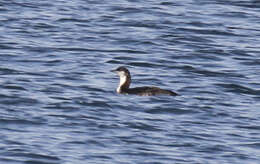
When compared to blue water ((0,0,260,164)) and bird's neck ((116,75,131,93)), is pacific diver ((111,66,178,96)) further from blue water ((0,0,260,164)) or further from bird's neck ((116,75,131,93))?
blue water ((0,0,260,164))

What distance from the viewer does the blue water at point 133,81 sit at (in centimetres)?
1831

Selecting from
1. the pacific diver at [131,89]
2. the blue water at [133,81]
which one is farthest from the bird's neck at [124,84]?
the blue water at [133,81]

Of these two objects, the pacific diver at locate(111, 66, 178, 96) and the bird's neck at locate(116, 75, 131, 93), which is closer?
the pacific diver at locate(111, 66, 178, 96)

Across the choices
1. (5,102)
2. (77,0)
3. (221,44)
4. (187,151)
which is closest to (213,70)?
(221,44)

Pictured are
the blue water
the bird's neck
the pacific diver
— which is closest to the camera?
the blue water

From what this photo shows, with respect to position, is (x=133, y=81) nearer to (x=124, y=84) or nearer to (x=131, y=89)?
(x=124, y=84)

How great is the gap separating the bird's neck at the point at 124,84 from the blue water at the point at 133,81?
185 mm

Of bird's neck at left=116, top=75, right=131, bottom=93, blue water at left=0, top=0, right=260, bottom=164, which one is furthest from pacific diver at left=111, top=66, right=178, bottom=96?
blue water at left=0, top=0, right=260, bottom=164

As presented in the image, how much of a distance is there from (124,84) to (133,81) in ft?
6.25

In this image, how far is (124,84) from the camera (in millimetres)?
24250

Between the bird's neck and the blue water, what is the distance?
18cm

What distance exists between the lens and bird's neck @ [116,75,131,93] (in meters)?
24.0

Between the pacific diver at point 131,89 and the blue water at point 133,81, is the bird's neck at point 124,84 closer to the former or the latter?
the pacific diver at point 131,89

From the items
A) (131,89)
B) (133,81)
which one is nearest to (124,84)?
(131,89)
